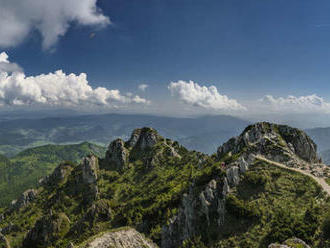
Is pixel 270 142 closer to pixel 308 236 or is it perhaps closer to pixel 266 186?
pixel 266 186

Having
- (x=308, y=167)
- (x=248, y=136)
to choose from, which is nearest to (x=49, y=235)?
(x=248, y=136)

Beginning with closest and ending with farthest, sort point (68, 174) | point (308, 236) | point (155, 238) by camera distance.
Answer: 1. point (308, 236)
2. point (155, 238)
3. point (68, 174)

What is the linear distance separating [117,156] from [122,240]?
104303 mm

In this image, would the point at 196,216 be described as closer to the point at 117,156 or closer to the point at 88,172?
the point at 88,172

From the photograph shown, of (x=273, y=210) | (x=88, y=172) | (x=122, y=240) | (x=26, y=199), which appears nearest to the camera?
(x=273, y=210)

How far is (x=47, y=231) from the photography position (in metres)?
90.9

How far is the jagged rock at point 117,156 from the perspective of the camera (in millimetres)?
152025

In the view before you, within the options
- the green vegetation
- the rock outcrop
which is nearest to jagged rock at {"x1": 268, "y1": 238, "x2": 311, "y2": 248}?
the green vegetation

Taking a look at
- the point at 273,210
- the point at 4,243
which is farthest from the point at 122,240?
the point at 4,243

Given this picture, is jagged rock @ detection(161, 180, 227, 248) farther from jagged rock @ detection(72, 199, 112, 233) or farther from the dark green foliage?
jagged rock @ detection(72, 199, 112, 233)

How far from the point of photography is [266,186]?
59.0 meters

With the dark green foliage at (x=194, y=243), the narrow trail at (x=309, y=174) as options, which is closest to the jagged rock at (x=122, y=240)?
the dark green foliage at (x=194, y=243)

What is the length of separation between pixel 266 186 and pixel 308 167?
24.1 meters

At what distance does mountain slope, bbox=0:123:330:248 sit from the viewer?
48594mm
